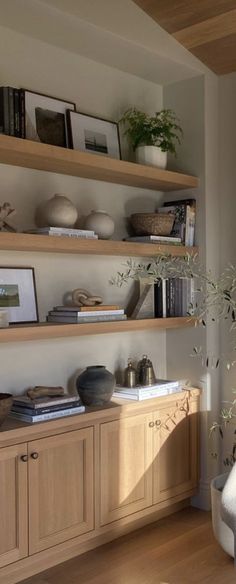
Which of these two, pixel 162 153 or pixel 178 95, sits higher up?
pixel 178 95

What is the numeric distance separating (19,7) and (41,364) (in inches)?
60.2

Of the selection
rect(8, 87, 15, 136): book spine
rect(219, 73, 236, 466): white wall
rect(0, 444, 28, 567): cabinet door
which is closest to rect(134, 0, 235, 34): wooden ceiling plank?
rect(219, 73, 236, 466): white wall

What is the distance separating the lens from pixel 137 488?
305cm

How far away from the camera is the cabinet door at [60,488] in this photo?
2.56 m

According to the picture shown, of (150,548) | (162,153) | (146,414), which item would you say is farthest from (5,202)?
(150,548)

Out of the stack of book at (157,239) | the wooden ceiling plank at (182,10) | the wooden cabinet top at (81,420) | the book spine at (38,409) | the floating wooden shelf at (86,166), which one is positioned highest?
the wooden ceiling plank at (182,10)

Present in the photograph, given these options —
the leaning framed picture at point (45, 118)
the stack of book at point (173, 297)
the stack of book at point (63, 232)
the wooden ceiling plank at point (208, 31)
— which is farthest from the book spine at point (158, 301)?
the wooden ceiling plank at point (208, 31)

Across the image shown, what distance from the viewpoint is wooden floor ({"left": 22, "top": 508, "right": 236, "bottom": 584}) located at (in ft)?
8.59

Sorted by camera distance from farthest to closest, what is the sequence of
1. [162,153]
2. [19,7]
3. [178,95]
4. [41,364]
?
[178,95], [162,153], [41,364], [19,7]

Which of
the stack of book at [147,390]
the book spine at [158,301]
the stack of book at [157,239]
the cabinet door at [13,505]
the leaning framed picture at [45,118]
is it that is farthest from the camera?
the book spine at [158,301]

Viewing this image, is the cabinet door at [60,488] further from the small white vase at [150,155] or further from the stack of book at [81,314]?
the small white vase at [150,155]

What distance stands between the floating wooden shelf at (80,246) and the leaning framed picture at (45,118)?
1.58 ft

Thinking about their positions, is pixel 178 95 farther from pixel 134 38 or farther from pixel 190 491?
pixel 190 491

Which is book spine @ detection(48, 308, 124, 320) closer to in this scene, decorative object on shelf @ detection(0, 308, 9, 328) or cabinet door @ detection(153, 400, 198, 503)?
decorative object on shelf @ detection(0, 308, 9, 328)
